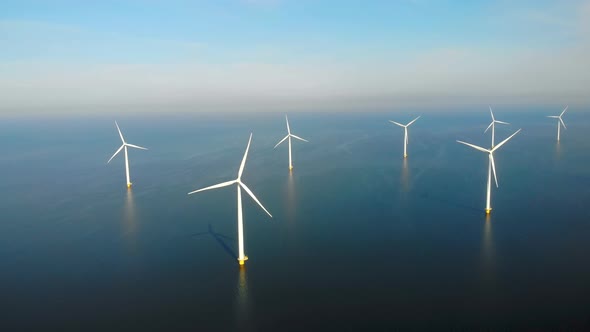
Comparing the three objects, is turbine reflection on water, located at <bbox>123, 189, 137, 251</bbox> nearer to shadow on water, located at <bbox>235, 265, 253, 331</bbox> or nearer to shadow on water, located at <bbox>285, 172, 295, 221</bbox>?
shadow on water, located at <bbox>235, 265, 253, 331</bbox>

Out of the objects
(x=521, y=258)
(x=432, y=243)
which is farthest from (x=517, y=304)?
(x=432, y=243)

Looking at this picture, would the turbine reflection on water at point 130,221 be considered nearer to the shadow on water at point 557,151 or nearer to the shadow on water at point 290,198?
the shadow on water at point 290,198

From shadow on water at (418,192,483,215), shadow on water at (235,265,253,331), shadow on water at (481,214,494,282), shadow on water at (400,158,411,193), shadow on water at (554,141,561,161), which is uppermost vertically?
shadow on water at (554,141,561,161)

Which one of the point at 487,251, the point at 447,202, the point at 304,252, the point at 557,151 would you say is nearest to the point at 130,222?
the point at 304,252

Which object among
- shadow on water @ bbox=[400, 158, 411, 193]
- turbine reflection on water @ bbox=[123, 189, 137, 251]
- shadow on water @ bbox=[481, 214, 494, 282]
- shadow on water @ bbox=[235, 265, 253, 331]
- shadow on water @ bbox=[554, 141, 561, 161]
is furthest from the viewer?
shadow on water @ bbox=[554, 141, 561, 161]

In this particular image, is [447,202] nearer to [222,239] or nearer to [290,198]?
[290,198]

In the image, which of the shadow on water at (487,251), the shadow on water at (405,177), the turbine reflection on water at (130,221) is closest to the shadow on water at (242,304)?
the turbine reflection on water at (130,221)

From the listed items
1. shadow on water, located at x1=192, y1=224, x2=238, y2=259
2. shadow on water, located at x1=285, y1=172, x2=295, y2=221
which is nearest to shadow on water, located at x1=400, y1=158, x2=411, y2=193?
shadow on water, located at x1=285, y1=172, x2=295, y2=221

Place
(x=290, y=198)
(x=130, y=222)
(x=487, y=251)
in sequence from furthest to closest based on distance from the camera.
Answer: (x=290, y=198) → (x=130, y=222) → (x=487, y=251)
